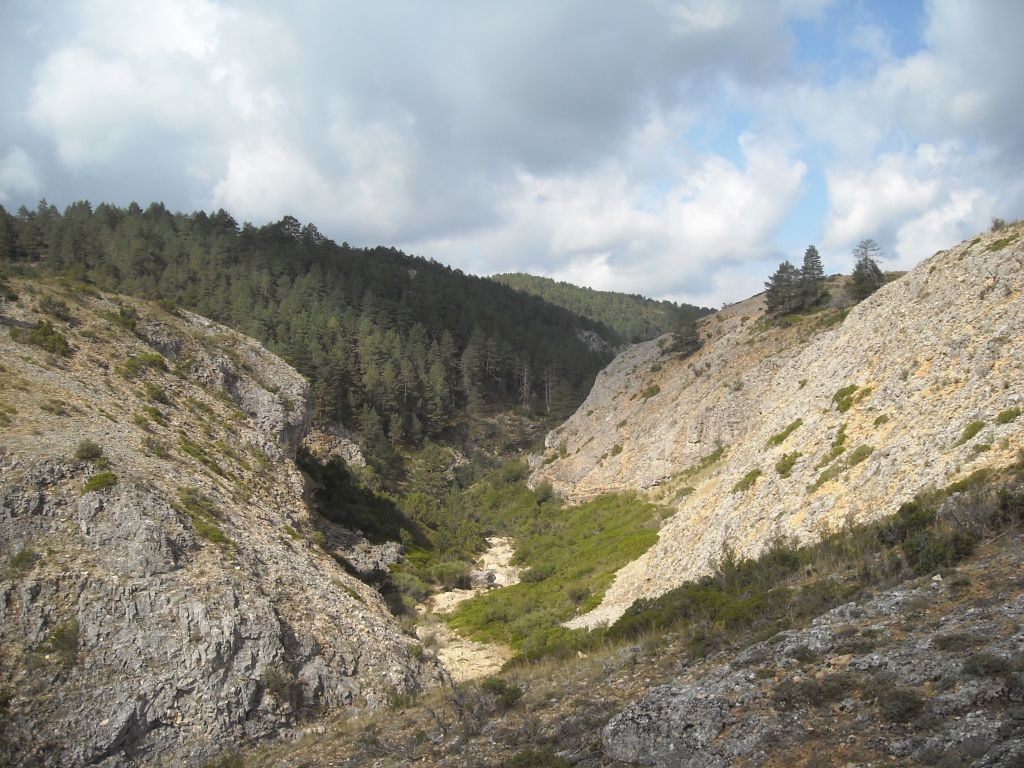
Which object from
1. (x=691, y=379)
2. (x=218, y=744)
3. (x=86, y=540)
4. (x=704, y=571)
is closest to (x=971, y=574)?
(x=704, y=571)

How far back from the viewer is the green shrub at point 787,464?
21034 mm

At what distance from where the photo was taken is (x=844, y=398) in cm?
2244

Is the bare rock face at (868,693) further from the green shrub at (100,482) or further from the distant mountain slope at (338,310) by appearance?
the distant mountain slope at (338,310)

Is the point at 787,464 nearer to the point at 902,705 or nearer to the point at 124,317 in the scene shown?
the point at 902,705

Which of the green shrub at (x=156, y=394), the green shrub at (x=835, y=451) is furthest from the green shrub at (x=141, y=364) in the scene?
the green shrub at (x=835, y=451)

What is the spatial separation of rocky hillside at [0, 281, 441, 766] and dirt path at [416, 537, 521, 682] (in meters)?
4.49

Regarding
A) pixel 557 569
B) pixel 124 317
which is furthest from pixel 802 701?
pixel 124 317

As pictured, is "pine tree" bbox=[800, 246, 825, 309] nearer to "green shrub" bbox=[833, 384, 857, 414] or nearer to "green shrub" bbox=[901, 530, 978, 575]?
"green shrub" bbox=[833, 384, 857, 414]

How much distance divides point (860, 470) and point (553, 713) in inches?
493

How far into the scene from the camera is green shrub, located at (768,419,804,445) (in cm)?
2434

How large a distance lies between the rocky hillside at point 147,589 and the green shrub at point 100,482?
7 centimetres

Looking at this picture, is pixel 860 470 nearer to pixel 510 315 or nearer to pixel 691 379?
pixel 691 379

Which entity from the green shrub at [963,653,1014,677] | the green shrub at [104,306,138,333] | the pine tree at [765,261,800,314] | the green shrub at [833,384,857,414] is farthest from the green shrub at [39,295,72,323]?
the pine tree at [765,261,800,314]

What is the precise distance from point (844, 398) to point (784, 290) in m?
34.6
